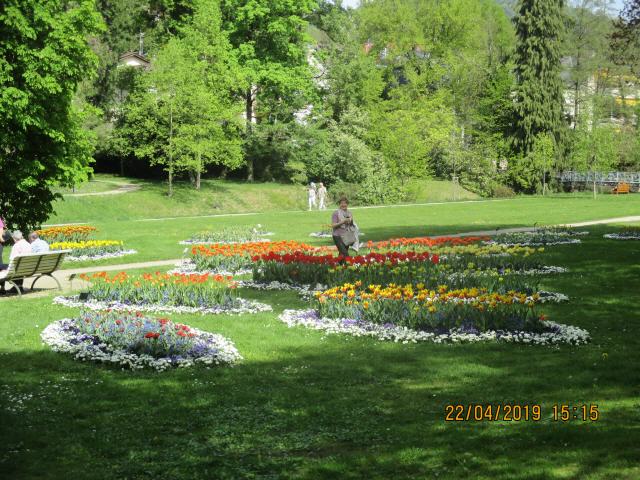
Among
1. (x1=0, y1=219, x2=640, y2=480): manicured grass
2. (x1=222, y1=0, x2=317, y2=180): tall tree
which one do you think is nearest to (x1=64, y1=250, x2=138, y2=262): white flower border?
(x1=0, y1=219, x2=640, y2=480): manicured grass

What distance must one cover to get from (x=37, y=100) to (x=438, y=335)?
16.6 m

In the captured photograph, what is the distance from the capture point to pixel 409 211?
1529 inches

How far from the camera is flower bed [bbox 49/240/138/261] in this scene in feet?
67.0

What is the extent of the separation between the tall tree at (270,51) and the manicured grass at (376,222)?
14.0 m

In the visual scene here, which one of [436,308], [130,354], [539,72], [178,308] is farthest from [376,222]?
[539,72]

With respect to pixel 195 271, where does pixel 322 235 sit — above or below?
above

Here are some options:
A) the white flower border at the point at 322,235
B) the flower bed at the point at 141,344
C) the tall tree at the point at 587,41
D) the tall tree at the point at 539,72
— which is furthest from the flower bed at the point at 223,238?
the tall tree at the point at 587,41

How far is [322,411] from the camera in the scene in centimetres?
748

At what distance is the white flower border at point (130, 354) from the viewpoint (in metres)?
9.24

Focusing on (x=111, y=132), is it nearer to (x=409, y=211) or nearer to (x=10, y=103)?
(x=409, y=211)

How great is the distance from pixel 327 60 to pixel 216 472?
54490 mm

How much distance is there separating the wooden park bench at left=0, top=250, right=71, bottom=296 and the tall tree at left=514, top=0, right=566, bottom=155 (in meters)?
51.3

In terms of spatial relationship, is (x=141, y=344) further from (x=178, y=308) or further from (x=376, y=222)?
(x=376, y=222)

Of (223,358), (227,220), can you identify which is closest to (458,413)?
(223,358)
